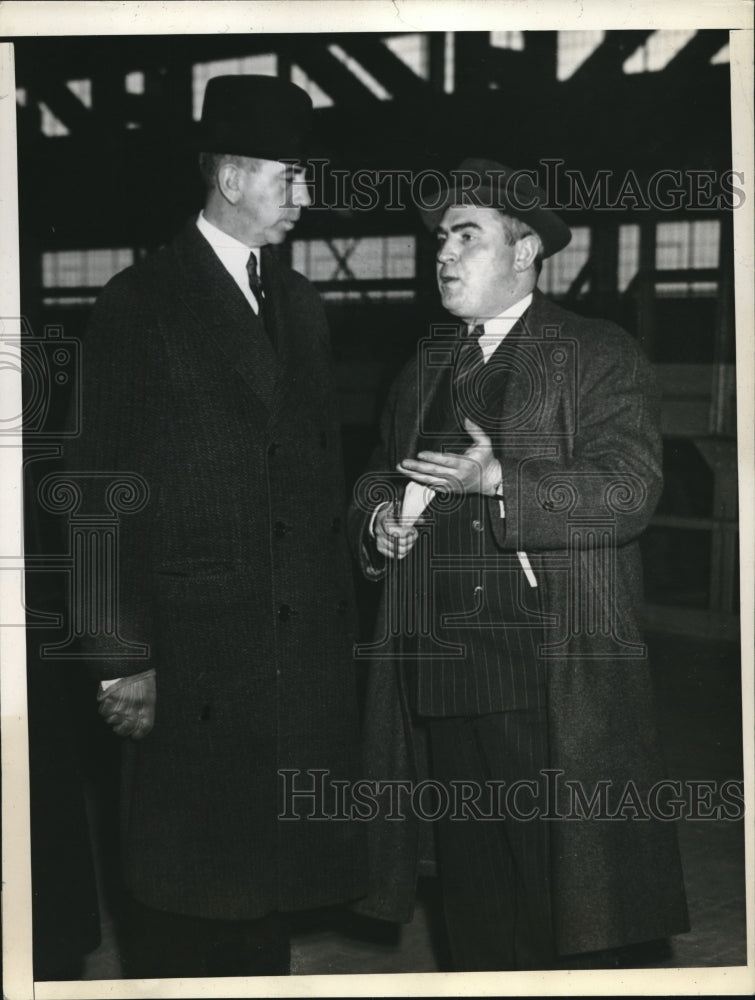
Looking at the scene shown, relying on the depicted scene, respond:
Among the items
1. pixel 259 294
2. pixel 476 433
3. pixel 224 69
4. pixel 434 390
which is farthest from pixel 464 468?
pixel 224 69

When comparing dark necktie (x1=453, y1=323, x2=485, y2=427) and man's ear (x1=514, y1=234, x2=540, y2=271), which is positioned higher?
man's ear (x1=514, y1=234, x2=540, y2=271)

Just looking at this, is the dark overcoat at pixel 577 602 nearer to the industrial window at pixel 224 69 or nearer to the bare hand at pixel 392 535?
the bare hand at pixel 392 535

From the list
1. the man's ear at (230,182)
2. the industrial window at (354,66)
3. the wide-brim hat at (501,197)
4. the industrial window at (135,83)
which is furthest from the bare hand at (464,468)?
the industrial window at (135,83)

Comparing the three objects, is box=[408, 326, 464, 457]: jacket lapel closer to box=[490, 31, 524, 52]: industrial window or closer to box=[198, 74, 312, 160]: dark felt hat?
box=[198, 74, 312, 160]: dark felt hat

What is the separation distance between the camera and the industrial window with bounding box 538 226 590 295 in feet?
9.47

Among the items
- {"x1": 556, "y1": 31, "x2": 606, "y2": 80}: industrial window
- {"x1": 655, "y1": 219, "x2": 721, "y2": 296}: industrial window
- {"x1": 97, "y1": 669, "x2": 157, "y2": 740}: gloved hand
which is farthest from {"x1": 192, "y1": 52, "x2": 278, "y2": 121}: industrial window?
{"x1": 97, "y1": 669, "x2": 157, "y2": 740}: gloved hand

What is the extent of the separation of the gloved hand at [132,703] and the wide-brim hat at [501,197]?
4.60 feet

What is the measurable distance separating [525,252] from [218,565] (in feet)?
3.73

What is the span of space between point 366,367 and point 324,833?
1.24 metres

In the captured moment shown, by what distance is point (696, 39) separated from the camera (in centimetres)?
296

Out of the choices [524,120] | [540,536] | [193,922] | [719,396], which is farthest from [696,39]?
[193,922]

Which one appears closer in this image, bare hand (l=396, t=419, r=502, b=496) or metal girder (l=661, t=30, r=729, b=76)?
bare hand (l=396, t=419, r=502, b=496)

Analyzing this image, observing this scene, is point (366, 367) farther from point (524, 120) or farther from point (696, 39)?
point (696, 39)

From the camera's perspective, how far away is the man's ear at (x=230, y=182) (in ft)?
9.41
